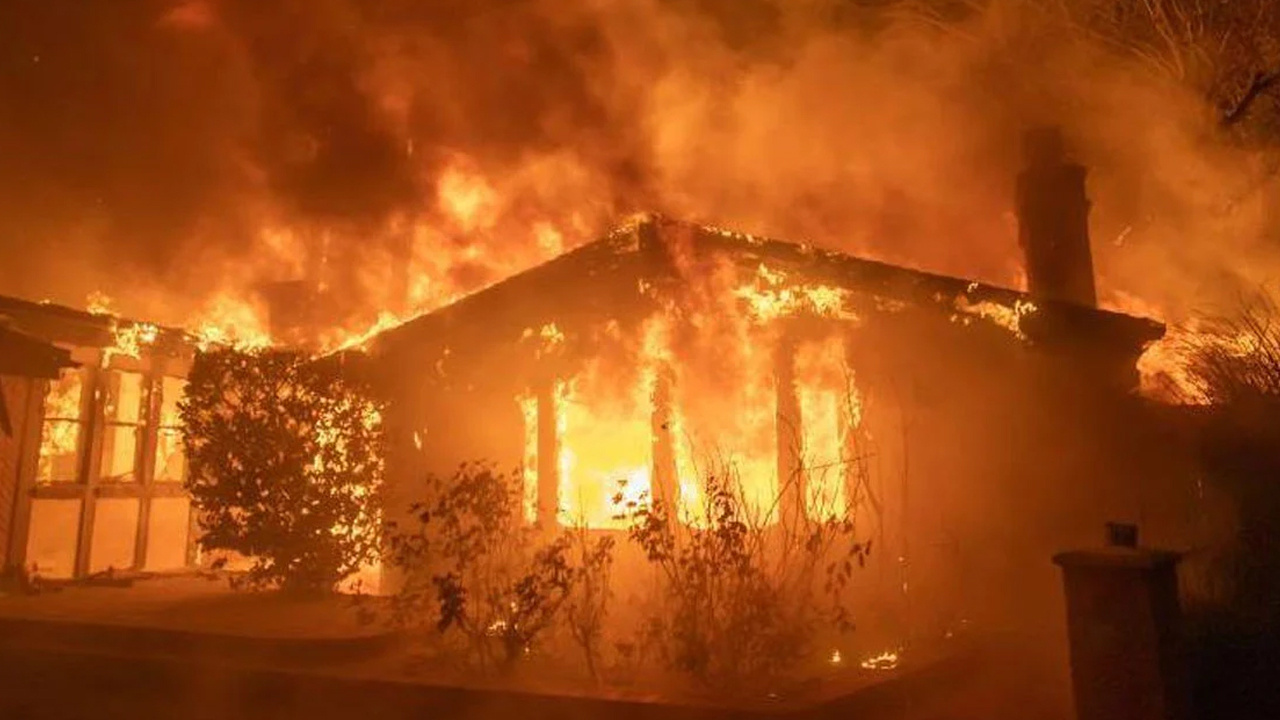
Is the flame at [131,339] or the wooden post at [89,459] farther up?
the flame at [131,339]

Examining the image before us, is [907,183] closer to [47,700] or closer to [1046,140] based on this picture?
[1046,140]

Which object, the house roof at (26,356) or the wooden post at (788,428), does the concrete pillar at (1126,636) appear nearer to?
the wooden post at (788,428)

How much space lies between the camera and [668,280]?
955cm

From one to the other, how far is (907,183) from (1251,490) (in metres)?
12.3

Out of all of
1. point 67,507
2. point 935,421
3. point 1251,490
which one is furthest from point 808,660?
point 67,507

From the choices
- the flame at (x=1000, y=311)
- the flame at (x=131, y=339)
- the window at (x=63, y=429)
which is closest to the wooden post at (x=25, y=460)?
the window at (x=63, y=429)

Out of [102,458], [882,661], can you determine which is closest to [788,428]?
[882,661]

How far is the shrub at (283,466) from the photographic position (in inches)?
412

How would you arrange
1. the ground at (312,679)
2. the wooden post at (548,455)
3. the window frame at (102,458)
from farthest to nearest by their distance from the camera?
the window frame at (102,458), the wooden post at (548,455), the ground at (312,679)

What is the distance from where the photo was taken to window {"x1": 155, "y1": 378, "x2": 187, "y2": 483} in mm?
15188

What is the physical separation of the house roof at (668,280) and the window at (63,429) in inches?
216

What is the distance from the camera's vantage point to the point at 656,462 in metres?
9.68

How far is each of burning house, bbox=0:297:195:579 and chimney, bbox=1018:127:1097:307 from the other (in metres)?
13.2

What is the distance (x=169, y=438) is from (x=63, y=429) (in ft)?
5.83
